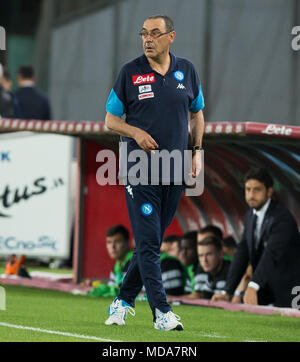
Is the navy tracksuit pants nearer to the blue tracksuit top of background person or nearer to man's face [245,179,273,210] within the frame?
the blue tracksuit top of background person

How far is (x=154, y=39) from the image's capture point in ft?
27.0

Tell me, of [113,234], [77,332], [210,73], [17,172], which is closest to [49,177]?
[17,172]

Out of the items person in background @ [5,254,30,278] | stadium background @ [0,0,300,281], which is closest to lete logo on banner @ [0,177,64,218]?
person in background @ [5,254,30,278]

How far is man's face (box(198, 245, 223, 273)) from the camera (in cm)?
1173

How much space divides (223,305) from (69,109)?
21.8 metres

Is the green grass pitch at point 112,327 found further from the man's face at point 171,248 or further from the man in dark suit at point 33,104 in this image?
the man in dark suit at point 33,104

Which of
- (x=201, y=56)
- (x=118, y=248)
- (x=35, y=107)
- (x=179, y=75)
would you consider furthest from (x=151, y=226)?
(x=201, y=56)

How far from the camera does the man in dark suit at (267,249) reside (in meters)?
10.8

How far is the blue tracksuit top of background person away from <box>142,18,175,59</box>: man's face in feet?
0.47

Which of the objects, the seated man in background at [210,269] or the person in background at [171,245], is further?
the person in background at [171,245]

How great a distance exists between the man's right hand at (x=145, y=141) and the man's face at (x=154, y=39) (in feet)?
2.00

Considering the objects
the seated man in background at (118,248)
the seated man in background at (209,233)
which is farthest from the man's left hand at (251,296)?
the seated man in background at (118,248)
